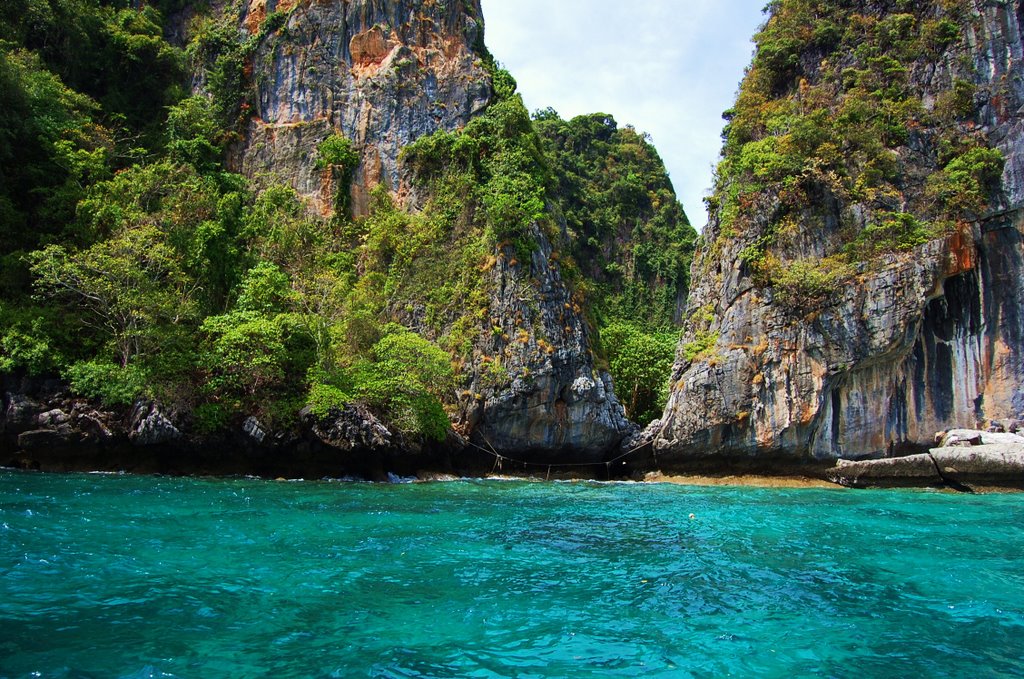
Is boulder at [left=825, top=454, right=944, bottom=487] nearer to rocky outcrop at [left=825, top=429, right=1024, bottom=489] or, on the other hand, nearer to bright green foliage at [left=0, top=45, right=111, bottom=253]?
rocky outcrop at [left=825, top=429, right=1024, bottom=489]

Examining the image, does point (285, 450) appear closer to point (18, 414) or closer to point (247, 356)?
point (247, 356)

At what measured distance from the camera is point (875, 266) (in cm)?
2222

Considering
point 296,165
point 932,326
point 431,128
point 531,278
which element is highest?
point 431,128

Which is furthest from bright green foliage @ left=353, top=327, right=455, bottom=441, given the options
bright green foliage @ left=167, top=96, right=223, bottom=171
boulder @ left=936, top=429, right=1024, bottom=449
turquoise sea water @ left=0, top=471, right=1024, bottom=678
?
boulder @ left=936, top=429, right=1024, bottom=449

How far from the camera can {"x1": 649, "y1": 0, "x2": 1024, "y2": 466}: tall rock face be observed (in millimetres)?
22109

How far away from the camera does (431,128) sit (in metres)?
31.4

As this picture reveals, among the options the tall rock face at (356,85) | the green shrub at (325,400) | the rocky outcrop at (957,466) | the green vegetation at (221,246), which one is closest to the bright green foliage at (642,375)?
the green vegetation at (221,246)

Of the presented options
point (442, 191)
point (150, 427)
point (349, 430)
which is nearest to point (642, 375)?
point (442, 191)

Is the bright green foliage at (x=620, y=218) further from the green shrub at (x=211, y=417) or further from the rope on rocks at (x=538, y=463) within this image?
the green shrub at (x=211, y=417)

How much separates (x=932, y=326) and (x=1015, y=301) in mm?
2567

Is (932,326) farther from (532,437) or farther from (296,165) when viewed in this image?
(296,165)

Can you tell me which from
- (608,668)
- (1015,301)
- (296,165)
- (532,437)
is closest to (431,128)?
(296,165)

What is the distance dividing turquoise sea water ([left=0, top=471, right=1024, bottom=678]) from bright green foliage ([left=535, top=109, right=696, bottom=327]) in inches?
1227

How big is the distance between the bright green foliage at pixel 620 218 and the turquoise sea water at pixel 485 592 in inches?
1227
